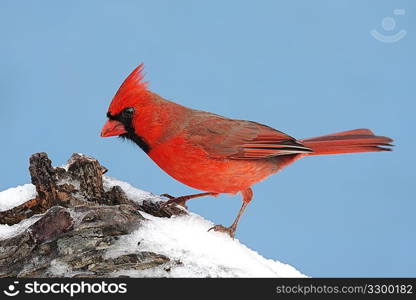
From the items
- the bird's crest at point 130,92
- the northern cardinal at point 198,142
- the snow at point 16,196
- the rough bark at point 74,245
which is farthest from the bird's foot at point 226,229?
the snow at point 16,196

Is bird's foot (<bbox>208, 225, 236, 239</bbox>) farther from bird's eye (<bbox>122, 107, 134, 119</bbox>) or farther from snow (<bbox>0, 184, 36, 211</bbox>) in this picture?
snow (<bbox>0, 184, 36, 211</bbox>)

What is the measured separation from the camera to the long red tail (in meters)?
2.81

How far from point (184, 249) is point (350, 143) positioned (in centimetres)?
113

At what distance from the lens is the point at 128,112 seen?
245 centimetres

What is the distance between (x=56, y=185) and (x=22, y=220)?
18 centimetres

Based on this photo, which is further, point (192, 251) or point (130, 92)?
point (130, 92)

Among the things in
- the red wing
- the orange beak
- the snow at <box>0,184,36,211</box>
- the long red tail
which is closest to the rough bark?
the snow at <box>0,184,36,211</box>

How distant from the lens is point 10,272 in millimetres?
1988

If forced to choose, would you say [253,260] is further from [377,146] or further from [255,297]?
[377,146]

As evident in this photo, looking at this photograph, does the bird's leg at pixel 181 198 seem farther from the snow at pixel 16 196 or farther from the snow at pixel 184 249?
the snow at pixel 16 196

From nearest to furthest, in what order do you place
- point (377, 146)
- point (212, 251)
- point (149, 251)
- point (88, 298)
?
point (88, 298) → point (149, 251) → point (212, 251) → point (377, 146)

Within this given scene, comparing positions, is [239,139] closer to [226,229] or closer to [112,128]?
[226,229]

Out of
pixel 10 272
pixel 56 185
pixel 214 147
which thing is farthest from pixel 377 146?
pixel 10 272

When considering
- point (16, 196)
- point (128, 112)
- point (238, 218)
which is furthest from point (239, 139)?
point (16, 196)
